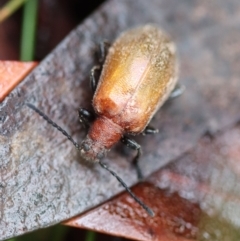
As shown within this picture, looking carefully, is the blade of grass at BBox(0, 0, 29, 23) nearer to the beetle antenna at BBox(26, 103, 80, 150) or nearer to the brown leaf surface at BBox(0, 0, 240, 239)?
the brown leaf surface at BBox(0, 0, 240, 239)

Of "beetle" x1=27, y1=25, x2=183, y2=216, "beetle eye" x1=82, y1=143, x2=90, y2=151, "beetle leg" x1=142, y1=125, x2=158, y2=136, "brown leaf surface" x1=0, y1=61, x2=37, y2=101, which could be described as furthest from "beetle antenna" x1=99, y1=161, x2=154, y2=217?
"brown leaf surface" x1=0, y1=61, x2=37, y2=101

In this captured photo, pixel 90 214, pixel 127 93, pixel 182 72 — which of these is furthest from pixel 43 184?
pixel 182 72

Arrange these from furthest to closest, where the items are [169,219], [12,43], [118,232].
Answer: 1. [12,43]
2. [169,219]
3. [118,232]

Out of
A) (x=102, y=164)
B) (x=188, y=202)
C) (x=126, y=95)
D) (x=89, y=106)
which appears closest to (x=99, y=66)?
(x=89, y=106)

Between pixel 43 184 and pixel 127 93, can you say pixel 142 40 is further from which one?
pixel 43 184

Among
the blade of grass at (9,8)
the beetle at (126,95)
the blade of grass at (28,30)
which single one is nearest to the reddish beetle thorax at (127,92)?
the beetle at (126,95)

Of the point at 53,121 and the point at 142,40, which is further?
the point at 142,40
